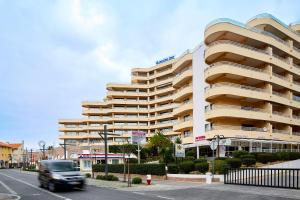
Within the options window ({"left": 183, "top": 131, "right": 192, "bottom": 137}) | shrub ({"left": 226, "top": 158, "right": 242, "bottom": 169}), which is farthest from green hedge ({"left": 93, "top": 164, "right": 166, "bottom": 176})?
window ({"left": 183, "top": 131, "right": 192, "bottom": 137})

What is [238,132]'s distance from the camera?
51.3m

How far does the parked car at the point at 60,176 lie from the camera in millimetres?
22938

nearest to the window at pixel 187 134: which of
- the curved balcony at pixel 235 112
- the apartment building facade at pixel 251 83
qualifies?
the apartment building facade at pixel 251 83

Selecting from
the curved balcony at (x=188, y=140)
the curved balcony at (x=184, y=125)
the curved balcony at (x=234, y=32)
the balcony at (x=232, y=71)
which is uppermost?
the curved balcony at (x=234, y=32)

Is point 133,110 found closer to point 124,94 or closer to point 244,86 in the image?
point 124,94

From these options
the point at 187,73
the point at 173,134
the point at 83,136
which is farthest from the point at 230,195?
the point at 83,136

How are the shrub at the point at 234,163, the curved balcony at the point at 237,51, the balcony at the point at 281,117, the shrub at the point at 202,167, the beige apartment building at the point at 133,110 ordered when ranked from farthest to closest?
the beige apartment building at the point at 133,110 → the balcony at the point at 281,117 → the curved balcony at the point at 237,51 → the shrub at the point at 234,163 → the shrub at the point at 202,167

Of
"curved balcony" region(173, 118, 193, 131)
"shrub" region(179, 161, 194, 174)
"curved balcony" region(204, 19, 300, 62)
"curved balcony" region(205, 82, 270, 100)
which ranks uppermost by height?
"curved balcony" region(204, 19, 300, 62)

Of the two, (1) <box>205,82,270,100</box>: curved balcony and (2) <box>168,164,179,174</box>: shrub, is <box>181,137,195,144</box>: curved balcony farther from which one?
(2) <box>168,164,179,174</box>: shrub

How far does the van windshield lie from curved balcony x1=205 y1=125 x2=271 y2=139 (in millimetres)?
29679

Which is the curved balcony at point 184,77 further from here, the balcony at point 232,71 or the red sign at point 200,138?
the red sign at point 200,138

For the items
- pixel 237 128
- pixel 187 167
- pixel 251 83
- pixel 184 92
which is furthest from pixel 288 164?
pixel 184 92

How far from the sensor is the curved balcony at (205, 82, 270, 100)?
1993 inches

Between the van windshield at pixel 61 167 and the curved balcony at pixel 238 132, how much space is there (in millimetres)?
29679
